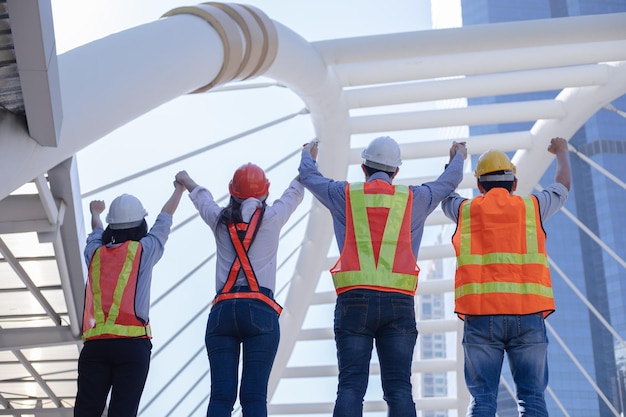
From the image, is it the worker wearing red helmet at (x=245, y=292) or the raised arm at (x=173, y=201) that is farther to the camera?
the raised arm at (x=173, y=201)

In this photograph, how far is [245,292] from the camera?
5465 millimetres

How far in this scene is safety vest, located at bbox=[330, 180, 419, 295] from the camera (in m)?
5.22

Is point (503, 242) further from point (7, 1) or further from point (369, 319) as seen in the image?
point (7, 1)

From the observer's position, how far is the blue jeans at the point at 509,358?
513 cm

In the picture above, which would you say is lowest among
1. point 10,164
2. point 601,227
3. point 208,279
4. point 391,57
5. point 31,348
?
point 10,164

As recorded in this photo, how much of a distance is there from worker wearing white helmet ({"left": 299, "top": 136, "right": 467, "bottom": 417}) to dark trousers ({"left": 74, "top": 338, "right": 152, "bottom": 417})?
1.30 meters

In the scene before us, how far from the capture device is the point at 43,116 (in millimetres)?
5582

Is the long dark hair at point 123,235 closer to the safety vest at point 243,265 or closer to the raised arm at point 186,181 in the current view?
the raised arm at point 186,181

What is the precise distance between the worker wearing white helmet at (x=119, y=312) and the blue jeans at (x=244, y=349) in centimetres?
54

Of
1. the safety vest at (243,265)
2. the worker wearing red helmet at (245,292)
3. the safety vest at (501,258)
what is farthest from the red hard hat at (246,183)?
the safety vest at (501,258)

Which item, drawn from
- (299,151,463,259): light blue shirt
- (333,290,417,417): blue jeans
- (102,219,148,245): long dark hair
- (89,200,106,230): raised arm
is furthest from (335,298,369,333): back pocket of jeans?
(89,200,106,230): raised arm

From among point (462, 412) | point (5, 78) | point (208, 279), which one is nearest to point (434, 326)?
point (462, 412)

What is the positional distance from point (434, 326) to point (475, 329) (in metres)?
11.5

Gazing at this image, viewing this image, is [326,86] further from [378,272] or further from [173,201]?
[378,272]
